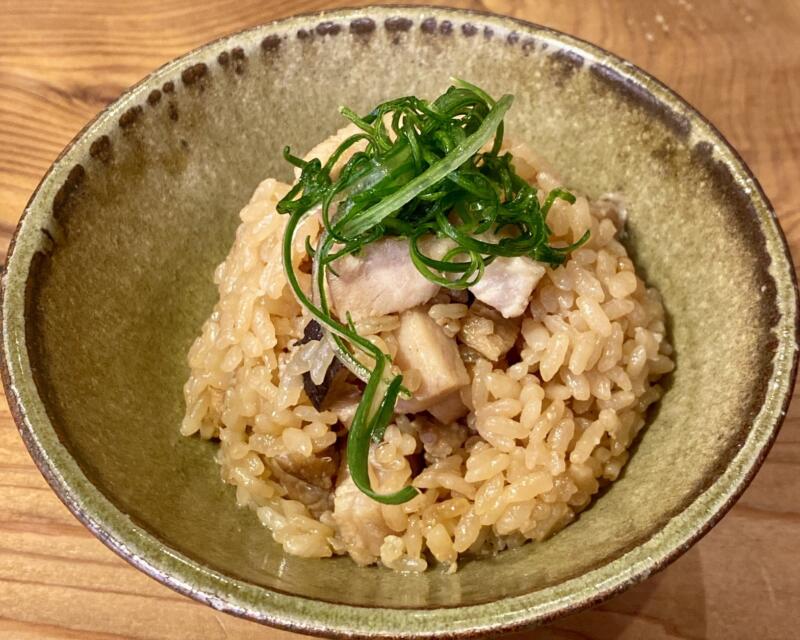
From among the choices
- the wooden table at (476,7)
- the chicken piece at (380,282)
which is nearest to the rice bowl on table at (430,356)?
the chicken piece at (380,282)

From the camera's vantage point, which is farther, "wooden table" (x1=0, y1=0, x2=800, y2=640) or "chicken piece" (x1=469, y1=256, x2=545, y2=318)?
"wooden table" (x1=0, y1=0, x2=800, y2=640)

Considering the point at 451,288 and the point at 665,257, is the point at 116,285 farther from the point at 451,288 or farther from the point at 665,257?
the point at 665,257

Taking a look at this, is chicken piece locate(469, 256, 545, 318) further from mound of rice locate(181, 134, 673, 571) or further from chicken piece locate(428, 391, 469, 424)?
chicken piece locate(428, 391, 469, 424)

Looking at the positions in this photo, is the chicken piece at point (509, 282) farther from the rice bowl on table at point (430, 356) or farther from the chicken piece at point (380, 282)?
the chicken piece at point (380, 282)

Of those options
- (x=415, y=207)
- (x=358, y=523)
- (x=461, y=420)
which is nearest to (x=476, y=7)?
(x=415, y=207)

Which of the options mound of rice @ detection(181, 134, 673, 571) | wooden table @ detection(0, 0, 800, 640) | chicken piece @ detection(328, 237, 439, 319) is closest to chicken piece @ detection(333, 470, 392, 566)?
→ mound of rice @ detection(181, 134, 673, 571)

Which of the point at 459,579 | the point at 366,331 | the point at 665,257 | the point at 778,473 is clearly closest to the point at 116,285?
the point at 366,331
